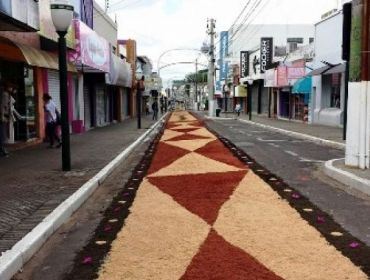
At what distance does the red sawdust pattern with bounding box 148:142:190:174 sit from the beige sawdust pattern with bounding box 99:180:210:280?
4.29 meters

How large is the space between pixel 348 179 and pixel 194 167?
11.5 ft

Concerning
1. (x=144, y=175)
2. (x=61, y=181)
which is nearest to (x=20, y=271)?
(x=61, y=181)

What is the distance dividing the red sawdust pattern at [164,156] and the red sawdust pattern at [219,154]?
621 millimetres

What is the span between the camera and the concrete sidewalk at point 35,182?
262 inches

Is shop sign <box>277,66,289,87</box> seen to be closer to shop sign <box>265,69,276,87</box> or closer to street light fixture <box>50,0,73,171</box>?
shop sign <box>265,69,276,87</box>

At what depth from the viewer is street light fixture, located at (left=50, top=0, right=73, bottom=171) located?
10781 mm

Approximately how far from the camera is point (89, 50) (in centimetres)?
2205

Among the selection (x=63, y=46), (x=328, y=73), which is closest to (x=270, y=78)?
(x=328, y=73)

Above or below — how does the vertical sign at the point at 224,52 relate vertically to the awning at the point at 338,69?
above

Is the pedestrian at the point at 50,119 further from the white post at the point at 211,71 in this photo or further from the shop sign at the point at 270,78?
the white post at the point at 211,71

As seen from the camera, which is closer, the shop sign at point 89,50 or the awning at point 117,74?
the shop sign at point 89,50

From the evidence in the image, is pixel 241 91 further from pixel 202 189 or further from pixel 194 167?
pixel 202 189

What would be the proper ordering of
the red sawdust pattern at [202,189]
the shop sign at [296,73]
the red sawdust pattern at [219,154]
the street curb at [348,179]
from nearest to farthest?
the red sawdust pattern at [202,189] → the street curb at [348,179] → the red sawdust pattern at [219,154] → the shop sign at [296,73]

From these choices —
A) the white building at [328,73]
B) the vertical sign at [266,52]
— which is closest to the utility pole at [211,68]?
the vertical sign at [266,52]
